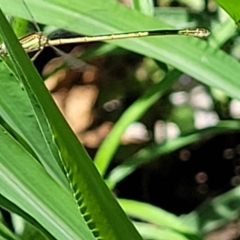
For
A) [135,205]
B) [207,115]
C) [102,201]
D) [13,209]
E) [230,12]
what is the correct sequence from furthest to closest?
[207,115] → [135,205] → [13,209] → [230,12] → [102,201]

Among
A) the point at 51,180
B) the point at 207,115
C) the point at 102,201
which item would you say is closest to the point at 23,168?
the point at 51,180

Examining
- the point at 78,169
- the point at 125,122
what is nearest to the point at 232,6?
the point at 78,169

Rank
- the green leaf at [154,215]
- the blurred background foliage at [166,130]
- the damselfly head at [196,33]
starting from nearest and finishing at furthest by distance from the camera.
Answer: the damselfly head at [196,33] → the green leaf at [154,215] → the blurred background foliage at [166,130]

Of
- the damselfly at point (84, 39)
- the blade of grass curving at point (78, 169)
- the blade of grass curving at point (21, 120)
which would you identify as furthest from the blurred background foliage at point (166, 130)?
the blade of grass curving at point (78, 169)

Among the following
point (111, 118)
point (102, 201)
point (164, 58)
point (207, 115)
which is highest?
point (111, 118)

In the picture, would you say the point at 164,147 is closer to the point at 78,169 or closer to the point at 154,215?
the point at 154,215

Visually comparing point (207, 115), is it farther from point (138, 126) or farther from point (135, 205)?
point (135, 205)

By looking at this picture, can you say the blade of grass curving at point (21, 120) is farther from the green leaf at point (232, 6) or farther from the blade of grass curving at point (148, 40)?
the green leaf at point (232, 6)

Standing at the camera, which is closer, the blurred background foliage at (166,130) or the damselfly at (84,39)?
the damselfly at (84,39)
